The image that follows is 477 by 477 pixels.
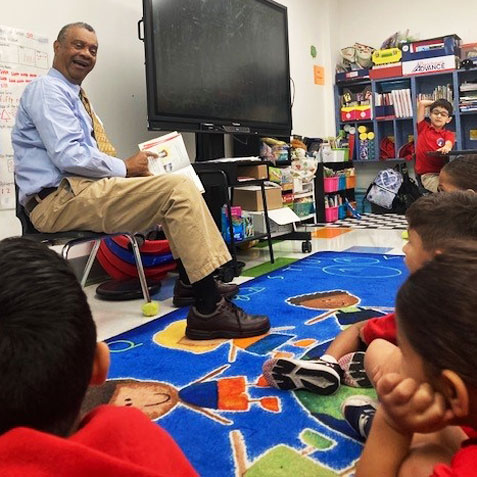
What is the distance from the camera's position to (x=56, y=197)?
6.24ft

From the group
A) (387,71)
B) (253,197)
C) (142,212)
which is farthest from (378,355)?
(387,71)

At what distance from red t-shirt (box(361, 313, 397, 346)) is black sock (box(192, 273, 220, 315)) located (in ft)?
1.89

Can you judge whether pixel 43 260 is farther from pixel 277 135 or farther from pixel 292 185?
pixel 292 185

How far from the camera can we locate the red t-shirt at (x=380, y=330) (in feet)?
4.17

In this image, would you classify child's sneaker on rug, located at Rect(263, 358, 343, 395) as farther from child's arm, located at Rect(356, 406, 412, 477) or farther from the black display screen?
the black display screen

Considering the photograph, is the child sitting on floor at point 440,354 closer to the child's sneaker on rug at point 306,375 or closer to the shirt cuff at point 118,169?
the child's sneaker on rug at point 306,375

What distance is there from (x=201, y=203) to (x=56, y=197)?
1.72 ft

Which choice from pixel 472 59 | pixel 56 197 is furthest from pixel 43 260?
pixel 472 59

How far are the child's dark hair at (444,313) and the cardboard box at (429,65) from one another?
5.18 metres

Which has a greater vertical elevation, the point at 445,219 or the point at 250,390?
the point at 445,219

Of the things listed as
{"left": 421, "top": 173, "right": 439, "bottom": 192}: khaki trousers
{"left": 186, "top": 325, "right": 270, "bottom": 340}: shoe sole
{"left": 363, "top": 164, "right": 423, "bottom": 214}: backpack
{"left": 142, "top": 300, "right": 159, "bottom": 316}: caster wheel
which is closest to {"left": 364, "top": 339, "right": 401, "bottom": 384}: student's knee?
{"left": 186, "top": 325, "right": 270, "bottom": 340}: shoe sole

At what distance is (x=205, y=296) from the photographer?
5.88ft

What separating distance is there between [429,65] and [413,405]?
530 centimetres

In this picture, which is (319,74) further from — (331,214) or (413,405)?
(413,405)
